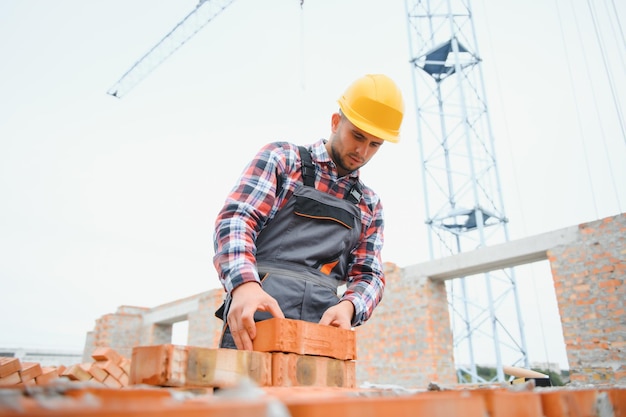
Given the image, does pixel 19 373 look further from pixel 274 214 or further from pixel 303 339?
pixel 303 339

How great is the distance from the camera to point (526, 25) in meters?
13.1

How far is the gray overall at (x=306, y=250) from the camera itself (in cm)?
186

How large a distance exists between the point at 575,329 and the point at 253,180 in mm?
5835

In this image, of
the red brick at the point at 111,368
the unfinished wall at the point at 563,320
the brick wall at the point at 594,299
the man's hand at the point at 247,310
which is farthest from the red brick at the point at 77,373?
the brick wall at the point at 594,299

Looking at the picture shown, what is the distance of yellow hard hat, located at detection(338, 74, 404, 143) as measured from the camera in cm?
204

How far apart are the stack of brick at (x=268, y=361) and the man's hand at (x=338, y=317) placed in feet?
0.54

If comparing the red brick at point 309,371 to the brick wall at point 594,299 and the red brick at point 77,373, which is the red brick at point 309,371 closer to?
the red brick at point 77,373

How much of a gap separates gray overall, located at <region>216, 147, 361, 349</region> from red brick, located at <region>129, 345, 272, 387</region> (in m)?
0.66

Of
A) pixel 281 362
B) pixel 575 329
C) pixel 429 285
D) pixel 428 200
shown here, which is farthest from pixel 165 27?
pixel 281 362

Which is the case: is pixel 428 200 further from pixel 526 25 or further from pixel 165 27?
pixel 165 27

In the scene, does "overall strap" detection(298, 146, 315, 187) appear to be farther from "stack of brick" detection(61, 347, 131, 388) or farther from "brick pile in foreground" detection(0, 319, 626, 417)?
"stack of brick" detection(61, 347, 131, 388)

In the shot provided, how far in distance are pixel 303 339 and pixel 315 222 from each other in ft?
2.39

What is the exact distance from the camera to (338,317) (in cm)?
182

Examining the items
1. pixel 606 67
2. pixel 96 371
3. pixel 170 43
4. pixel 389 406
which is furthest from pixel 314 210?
pixel 170 43
